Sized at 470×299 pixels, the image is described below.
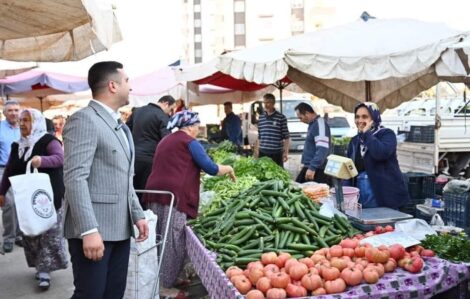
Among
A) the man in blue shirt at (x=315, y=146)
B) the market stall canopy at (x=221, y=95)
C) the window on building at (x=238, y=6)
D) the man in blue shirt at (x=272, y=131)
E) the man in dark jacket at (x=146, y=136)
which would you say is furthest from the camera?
the window on building at (x=238, y=6)

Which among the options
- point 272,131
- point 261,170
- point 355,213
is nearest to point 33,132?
point 261,170

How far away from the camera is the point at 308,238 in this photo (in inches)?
146

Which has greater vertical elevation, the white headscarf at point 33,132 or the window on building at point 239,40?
the window on building at point 239,40

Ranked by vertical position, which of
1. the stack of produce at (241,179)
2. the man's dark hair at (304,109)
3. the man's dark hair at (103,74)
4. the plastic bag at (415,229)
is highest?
the man's dark hair at (103,74)

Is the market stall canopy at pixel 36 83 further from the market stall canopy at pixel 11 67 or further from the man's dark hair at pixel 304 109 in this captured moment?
the man's dark hair at pixel 304 109

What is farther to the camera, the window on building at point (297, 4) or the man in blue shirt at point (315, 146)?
the window on building at point (297, 4)

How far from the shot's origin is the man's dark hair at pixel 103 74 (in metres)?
2.94

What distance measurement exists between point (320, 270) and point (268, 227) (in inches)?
34.6

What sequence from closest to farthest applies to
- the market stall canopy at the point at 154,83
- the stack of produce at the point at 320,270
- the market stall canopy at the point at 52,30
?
the stack of produce at the point at 320,270 < the market stall canopy at the point at 52,30 < the market stall canopy at the point at 154,83

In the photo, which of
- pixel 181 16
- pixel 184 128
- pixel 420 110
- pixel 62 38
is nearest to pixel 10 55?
pixel 62 38

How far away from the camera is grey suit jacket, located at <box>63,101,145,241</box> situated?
2715 millimetres

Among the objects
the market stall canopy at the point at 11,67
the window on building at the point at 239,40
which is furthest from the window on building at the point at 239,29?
the market stall canopy at the point at 11,67

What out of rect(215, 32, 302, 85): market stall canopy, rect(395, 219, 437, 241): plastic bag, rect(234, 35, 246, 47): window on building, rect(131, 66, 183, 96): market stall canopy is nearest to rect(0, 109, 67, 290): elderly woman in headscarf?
rect(215, 32, 302, 85): market stall canopy

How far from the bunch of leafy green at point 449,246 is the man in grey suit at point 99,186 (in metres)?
2.06
